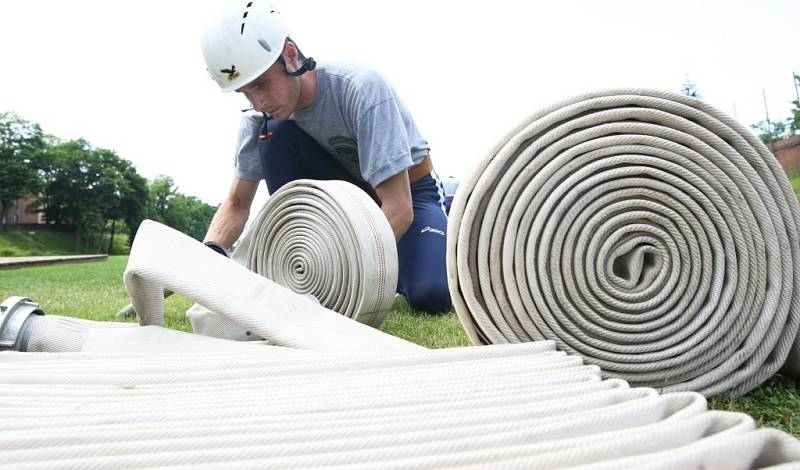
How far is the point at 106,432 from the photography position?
1.02 metres

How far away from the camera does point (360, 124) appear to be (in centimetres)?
352

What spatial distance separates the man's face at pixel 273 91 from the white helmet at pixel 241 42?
0.07 metres

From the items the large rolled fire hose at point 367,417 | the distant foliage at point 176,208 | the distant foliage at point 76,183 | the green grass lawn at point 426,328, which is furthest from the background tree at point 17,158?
the large rolled fire hose at point 367,417

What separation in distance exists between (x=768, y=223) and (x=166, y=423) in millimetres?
1454

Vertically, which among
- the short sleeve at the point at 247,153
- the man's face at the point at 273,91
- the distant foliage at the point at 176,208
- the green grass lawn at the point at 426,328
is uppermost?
the distant foliage at the point at 176,208

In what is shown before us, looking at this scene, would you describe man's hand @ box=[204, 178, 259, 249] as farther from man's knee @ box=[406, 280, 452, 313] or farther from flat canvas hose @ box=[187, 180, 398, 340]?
man's knee @ box=[406, 280, 452, 313]

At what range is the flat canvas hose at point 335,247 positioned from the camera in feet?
9.35

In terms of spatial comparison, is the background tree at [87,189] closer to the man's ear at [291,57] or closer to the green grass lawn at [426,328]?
the green grass lawn at [426,328]

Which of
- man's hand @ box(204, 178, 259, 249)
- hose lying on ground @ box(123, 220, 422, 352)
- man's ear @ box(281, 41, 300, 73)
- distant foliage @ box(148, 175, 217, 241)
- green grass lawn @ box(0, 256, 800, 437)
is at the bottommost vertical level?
green grass lawn @ box(0, 256, 800, 437)

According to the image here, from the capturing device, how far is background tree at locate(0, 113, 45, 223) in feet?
135

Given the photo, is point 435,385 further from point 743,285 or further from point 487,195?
point 743,285

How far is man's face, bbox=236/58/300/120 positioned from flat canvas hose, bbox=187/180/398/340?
597 mm

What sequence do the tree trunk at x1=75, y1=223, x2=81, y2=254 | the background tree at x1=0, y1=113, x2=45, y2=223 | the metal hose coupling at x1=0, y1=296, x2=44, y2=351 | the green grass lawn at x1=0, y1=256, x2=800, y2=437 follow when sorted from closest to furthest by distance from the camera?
the green grass lawn at x1=0, y1=256, x2=800, y2=437
the metal hose coupling at x1=0, y1=296, x2=44, y2=351
the background tree at x1=0, y1=113, x2=45, y2=223
the tree trunk at x1=75, y1=223, x2=81, y2=254

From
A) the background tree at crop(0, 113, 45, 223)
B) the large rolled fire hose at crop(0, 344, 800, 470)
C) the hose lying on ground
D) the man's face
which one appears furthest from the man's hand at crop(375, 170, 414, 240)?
the background tree at crop(0, 113, 45, 223)
